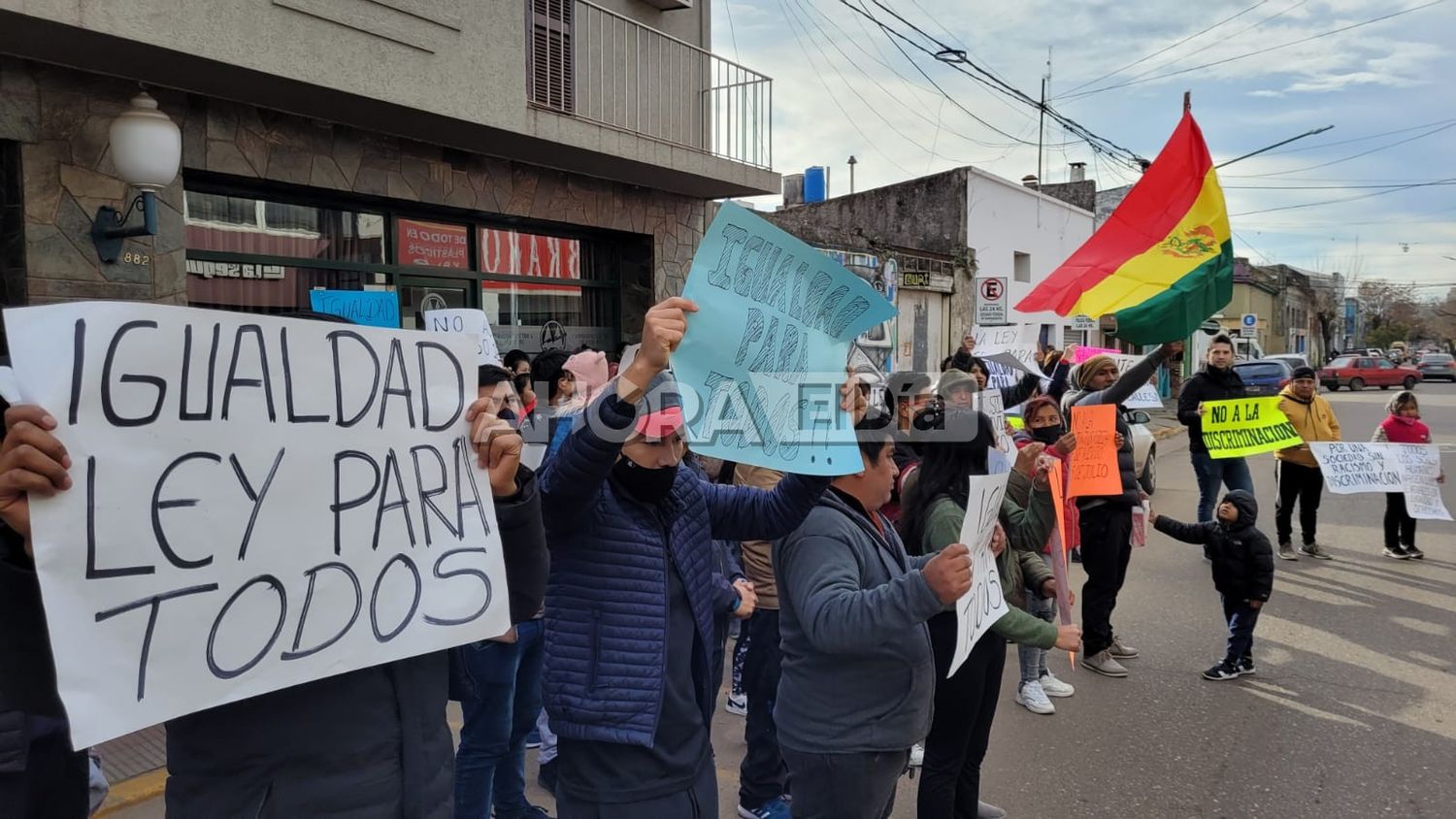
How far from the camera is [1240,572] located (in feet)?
16.4

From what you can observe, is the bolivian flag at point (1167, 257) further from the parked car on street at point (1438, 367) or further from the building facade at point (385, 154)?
the parked car on street at point (1438, 367)

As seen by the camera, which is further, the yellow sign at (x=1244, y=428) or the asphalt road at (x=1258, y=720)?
the yellow sign at (x=1244, y=428)

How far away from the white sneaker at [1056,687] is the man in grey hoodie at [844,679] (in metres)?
2.67

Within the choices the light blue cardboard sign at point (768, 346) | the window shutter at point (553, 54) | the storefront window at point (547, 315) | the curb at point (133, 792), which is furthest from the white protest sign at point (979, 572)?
the window shutter at point (553, 54)

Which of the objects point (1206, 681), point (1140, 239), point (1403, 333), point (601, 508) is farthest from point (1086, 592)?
point (1403, 333)

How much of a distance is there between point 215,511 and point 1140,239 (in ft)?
15.0

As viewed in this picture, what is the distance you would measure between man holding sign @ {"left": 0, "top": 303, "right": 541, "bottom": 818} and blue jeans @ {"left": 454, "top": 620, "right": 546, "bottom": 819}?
132 cm

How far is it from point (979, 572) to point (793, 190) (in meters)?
21.8

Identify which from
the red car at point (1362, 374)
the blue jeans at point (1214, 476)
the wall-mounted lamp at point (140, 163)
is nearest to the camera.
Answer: the wall-mounted lamp at point (140, 163)

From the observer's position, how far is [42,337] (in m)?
1.37

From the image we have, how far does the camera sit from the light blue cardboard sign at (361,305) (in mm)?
6102

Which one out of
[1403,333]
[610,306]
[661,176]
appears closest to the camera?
[661,176]

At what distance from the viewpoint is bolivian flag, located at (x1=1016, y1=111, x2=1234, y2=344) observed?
452cm

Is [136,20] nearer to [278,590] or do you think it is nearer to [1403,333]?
[278,590]
